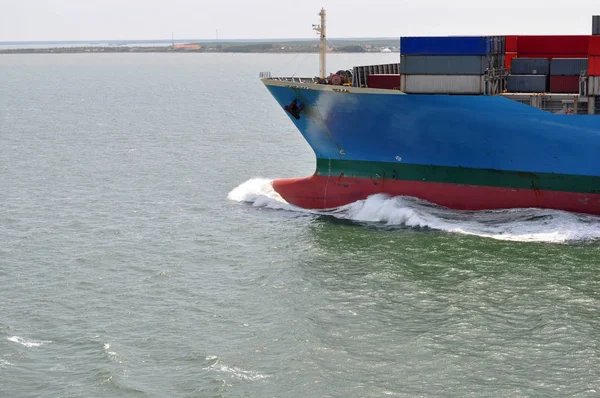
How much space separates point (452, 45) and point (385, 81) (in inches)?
163

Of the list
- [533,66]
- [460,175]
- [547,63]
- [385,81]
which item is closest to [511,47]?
[533,66]

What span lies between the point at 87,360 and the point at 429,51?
19110mm

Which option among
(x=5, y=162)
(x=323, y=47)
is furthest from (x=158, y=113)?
(x=323, y=47)

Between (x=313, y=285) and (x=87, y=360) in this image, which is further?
(x=313, y=285)

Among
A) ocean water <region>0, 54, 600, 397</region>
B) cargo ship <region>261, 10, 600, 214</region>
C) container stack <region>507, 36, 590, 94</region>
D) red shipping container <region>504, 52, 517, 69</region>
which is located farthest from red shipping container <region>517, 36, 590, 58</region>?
ocean water <region>0, 54, 600, 397</region>

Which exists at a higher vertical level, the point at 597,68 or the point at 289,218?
the point at 597,68

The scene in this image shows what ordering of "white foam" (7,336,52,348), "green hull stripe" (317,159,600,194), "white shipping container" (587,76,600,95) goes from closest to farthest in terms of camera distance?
"white foam" (7,336,52,348) → "green hull stripe" (317,159,600,194) → "white shipping container" (587,76,600,95)

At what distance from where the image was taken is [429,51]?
34250mm

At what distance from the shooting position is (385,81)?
37500 millimetres

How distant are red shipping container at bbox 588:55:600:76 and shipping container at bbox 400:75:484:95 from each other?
4068 mm

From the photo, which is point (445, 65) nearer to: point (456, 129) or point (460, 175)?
point (456, 129)

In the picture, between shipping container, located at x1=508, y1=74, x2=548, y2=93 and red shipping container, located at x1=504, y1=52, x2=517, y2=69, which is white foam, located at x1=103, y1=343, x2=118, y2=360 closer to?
shipping container, located at x1=508, y1=74, x2=548, y2=93

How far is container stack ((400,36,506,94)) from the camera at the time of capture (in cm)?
3378

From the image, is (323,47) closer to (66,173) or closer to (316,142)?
(316,142)
